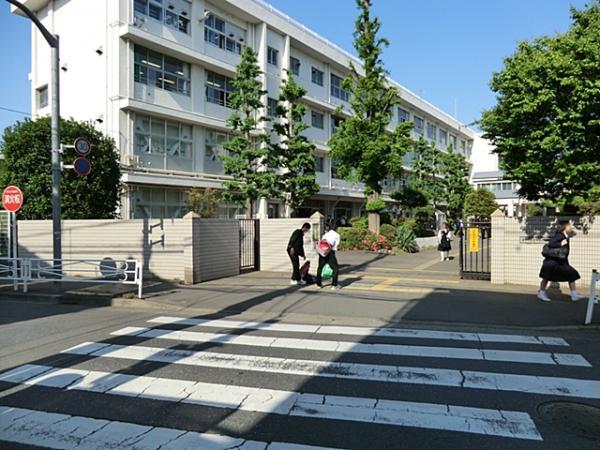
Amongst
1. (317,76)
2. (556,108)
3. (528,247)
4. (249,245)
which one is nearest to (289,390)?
(556,108)

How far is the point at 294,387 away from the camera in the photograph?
488cm

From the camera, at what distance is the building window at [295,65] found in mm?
33312

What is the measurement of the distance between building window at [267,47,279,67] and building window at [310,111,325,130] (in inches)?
209

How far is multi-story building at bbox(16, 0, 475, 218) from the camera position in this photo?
2225 centimetres

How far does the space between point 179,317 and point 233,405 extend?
477 centimetres

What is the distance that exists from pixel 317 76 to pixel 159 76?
1575 centimetres

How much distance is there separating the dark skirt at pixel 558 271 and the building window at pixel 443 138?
2163 inches

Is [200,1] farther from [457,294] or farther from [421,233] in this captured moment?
[457,294]

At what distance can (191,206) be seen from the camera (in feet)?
73.3

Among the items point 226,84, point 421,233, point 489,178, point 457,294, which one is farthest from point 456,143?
point 457,294

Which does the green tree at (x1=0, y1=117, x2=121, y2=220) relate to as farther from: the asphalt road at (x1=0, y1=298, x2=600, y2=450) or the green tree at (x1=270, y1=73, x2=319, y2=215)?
the asphalt road at (x1=0, y1=298, x2=600, y2=450)

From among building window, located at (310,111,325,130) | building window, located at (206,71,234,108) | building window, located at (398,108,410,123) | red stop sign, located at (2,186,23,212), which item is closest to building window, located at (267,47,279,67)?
building window, located at (206,71,234,108)

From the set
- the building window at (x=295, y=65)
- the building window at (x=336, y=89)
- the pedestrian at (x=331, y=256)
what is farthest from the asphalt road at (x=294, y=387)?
the building window at (x=336, y=89)

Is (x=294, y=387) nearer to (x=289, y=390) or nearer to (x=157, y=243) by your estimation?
(x=289, y=390)
